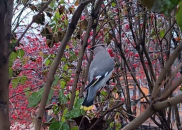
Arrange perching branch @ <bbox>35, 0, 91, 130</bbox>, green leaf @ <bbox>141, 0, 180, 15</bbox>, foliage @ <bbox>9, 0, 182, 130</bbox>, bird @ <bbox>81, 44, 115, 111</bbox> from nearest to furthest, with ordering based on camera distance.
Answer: green leaf @ <bbox>141, 0, 180, 15</bbox> → perching branch @ <bbox>35, 0, 91, 130</bbox> → foliage @ <bbox>9, 0, 182, 130</bbox> → bird @ <bbox>81, 44, 115, 111</bbox>

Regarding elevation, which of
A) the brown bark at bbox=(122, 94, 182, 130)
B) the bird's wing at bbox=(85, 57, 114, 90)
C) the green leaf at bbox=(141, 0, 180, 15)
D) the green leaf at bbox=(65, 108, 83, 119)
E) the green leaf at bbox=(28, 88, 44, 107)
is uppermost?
the bird's wing at bbox=(85, 57, 114, 90)

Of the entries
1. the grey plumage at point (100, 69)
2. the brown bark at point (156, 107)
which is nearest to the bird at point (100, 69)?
the grey plumage at point (100, 69)

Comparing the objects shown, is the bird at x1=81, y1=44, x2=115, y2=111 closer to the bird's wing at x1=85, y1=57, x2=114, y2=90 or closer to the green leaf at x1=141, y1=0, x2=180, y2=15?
the bird's wing at x1=85, y1=57, x2=114, y2=90

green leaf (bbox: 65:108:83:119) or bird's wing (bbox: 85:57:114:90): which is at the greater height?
bird's wing (bbox: 85:57:114:90)

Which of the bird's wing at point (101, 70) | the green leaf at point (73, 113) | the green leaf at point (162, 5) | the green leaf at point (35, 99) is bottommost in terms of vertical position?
the green leaf at point (73, 113)

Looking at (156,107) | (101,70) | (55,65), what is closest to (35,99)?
(55,65)

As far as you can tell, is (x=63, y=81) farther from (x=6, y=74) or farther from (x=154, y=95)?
(x=154, y=95)

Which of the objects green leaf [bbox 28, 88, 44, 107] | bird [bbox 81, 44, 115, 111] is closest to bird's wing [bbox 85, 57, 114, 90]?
bird [bbox 81, 44, 115, 111]

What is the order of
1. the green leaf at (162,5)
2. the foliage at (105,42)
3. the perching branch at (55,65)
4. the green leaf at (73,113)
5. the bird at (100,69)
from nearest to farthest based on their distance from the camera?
1. the green leaf at (162,5)
2. the perching branch at (55,65)
3. the green leaf at (73,113)
4. the foliage at (105,42)
5. the bird at (100,69)

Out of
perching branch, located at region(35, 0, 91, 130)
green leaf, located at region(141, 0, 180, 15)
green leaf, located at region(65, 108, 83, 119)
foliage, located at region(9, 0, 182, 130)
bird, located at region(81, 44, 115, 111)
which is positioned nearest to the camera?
green leaf, located at region(141, 0, 180, 15)

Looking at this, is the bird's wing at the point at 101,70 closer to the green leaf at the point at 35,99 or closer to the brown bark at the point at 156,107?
the green leaf at the point at 35,99

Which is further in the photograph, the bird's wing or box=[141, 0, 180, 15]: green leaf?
the bird's wing

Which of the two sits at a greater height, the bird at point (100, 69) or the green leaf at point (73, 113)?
the bird at point (100, 69)

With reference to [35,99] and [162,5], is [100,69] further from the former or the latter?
[162,5]
